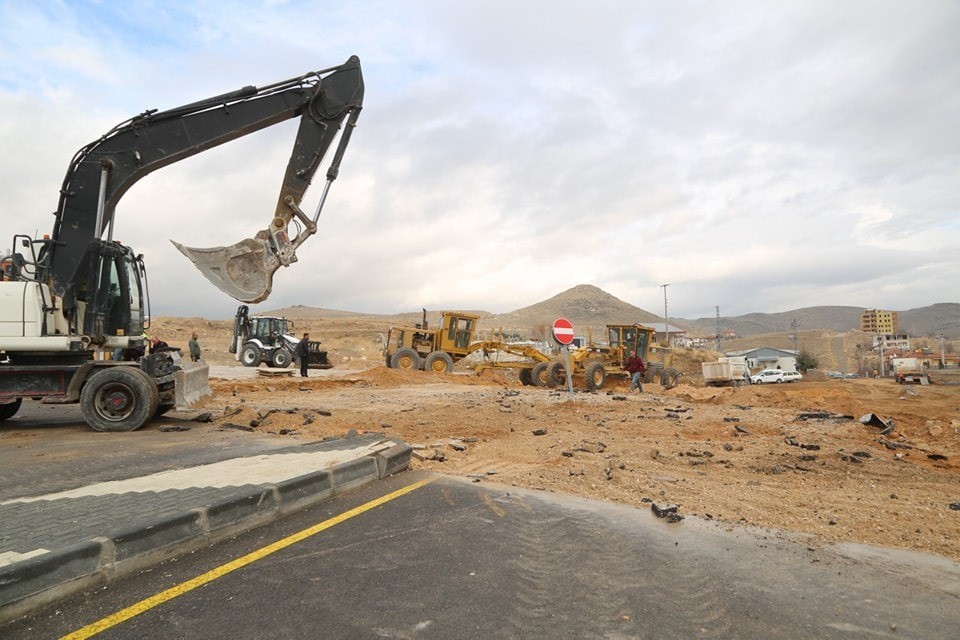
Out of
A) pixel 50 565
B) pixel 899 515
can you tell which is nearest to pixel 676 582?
pixel 899 515

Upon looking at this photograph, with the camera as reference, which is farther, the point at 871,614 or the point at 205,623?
the point at 871,614

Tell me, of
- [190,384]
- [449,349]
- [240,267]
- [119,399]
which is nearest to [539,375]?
[449,349]

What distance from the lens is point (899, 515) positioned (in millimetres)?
5109

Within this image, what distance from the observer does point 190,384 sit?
1184 centimetres

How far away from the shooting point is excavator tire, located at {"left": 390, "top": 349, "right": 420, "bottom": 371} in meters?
26.2

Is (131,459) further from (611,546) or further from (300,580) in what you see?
(611,546)

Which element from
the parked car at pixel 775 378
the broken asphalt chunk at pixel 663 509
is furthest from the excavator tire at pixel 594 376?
the parked car at pixel 775 378

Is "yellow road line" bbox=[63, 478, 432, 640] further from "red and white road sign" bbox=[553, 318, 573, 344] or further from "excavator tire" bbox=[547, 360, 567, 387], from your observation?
"excavator tire" bbox=[547, 360, 567, 387]

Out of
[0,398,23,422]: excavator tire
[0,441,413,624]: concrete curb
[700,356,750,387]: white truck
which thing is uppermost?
[0,398,23,422]: excavator tire

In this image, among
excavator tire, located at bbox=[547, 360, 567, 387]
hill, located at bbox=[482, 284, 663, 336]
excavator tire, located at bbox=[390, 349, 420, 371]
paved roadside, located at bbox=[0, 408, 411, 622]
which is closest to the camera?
paved roadside, located at bbox=[0, 408, 411, 622]

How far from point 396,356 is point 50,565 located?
23.3m

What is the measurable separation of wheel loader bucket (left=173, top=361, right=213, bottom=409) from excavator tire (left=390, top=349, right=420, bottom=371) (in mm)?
12692

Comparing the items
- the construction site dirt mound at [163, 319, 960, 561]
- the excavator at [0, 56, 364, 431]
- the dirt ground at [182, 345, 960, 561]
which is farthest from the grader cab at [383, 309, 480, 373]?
the excavator at [0, 56, 364, 431]

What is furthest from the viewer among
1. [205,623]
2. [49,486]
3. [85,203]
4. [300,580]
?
[85,203]
